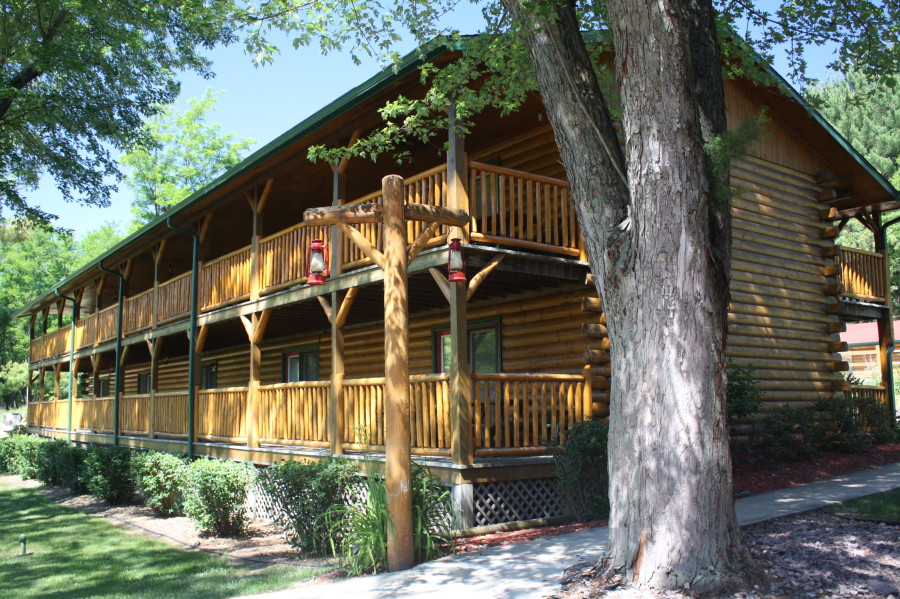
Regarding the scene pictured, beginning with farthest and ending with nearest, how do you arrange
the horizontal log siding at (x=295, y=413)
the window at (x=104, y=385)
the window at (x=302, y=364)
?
the window at (x=104, y=385)
the window at (x=302, y=364)
the horizontal log siding at (x=295, y=413)

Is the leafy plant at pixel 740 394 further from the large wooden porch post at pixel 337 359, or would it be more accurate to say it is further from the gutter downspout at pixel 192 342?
the gutter downspout at pixel 192 342

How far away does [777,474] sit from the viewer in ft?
42.7

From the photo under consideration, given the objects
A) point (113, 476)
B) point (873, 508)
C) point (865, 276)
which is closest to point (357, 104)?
point (873, 508)

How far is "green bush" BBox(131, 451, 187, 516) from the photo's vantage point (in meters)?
14.5

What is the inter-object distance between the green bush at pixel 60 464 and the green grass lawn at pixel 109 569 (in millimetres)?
4453

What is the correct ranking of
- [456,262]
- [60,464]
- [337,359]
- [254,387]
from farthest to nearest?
[60,464], [254,387], [337,359], [456,262]

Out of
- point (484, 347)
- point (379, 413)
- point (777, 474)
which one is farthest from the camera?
point (484, 347)

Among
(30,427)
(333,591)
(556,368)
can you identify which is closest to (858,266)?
(556,368)

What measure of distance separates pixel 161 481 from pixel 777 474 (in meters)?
11.1

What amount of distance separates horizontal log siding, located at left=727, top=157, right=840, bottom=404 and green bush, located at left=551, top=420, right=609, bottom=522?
5.77 meters

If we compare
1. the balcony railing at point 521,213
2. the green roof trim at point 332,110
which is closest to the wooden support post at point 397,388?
the balcony railing at point 521,213

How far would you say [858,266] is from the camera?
1869 centimetres

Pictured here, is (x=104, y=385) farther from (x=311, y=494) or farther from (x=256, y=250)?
(x=311, y=494)

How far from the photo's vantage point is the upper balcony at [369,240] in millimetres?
11328
